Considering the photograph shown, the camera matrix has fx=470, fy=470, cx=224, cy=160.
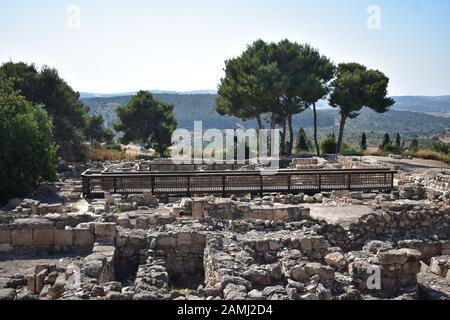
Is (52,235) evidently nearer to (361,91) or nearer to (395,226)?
(395,226)

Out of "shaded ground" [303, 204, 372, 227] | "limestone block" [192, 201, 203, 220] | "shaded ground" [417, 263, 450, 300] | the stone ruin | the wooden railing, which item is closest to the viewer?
the stone ruin

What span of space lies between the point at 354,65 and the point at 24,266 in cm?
3343

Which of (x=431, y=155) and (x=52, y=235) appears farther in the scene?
(x=431, y=155)

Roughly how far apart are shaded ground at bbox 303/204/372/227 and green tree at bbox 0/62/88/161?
22069 millimetres

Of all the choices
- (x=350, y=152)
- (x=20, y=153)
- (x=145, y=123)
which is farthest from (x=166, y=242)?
(x=145, y=123)

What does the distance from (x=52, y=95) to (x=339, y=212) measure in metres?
25.3

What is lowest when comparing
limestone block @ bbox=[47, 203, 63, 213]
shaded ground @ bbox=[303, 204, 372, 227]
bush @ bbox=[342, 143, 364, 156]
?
shaded ground @ bbox=[303, 204, 372, 227]

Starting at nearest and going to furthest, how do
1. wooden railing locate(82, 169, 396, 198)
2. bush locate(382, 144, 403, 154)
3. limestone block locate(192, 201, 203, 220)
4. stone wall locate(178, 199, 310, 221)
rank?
stone wall locate(178, 199, 310, 221) < limestone block locate(192, 201, 203, 220) < wooden railing locate(82, 169, 396, 198) < bush locate(382, 144, 403, 154)

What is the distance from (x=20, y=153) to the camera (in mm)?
17750

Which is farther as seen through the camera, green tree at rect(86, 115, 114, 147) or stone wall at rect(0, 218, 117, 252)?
green tree at rect(86, 115, 114, 147)

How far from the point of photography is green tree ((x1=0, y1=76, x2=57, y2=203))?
1716 cm

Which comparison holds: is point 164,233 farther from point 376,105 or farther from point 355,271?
point 376,105

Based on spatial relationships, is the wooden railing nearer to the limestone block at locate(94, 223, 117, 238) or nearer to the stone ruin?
the stone ruin

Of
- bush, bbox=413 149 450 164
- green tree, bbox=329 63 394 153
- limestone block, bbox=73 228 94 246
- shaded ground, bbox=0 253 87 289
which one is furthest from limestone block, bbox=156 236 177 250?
bush, bbox=413 149 450 164
